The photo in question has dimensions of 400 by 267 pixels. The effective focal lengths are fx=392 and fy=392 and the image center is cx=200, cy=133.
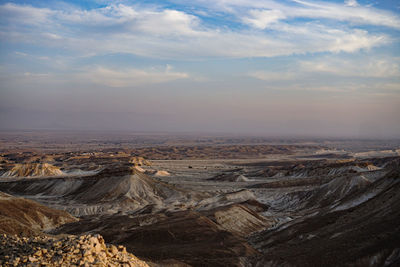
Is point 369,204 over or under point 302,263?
over

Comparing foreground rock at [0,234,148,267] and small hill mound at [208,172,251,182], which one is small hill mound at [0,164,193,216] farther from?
foreground rock at [0,234,148,267]

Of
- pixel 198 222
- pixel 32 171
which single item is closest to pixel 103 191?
pixel 32 171

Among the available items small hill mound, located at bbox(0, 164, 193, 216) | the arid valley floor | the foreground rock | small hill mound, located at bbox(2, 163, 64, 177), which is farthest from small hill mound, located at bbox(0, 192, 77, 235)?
small hill mound, located at bbox(2, 163, 64, 177)

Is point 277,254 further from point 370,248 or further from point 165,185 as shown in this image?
point 165,185

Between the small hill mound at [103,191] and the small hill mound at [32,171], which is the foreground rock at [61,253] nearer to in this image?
the small hill mound at [103,191]

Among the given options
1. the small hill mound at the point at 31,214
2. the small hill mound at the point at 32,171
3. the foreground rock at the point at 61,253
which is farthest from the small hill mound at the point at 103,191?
the foreground rock at the point at 61,253

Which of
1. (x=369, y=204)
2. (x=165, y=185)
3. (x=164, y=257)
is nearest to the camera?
(x=164, y=257)

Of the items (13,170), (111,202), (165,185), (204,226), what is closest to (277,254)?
(204,226)

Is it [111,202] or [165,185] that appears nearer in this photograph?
[111,202]
